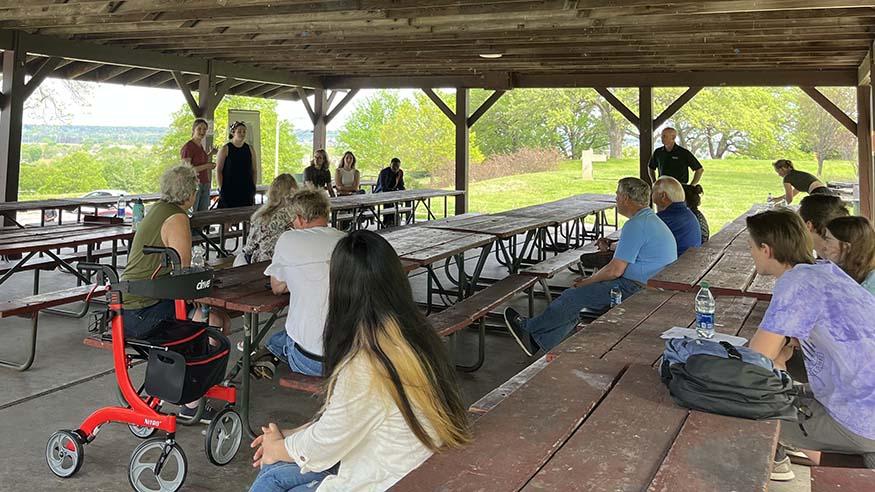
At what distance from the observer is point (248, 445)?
2.90 metres

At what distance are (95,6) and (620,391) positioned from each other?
633 centimetres

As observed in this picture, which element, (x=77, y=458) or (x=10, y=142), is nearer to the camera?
(x=77, y=458)

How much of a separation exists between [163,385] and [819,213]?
287 centimetres

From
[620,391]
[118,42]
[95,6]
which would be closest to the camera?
[620,391]

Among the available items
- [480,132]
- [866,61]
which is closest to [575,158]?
[480,132]

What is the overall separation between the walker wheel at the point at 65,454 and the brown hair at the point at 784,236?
2488mm

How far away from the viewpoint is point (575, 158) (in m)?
25.1

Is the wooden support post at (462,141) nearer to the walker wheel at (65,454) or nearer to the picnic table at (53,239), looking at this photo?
the picnic table at (53,239)

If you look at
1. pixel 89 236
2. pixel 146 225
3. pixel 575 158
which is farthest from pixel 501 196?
pixel 146 225

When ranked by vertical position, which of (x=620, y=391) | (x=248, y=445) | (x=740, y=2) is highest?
(x=740, y=2)

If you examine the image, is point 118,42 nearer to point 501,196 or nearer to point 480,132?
point 501,196

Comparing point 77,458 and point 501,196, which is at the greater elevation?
point 501,196

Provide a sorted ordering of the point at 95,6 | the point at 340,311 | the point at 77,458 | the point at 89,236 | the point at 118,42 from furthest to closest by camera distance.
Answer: the point at 118,42, the point at 95,6, the point at 89,236, the point at 77,458, the point at 340,311

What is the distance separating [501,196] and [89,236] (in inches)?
690
